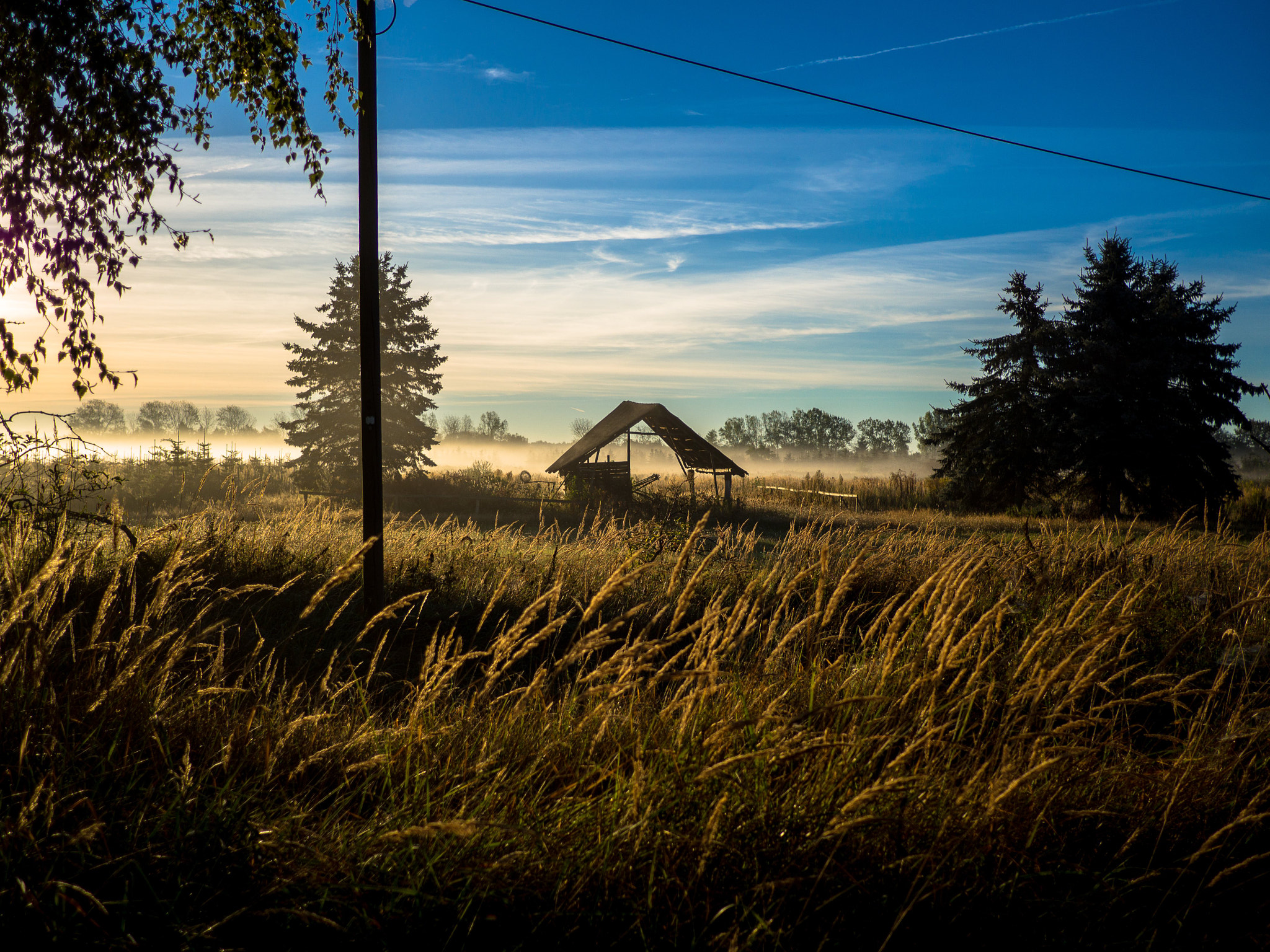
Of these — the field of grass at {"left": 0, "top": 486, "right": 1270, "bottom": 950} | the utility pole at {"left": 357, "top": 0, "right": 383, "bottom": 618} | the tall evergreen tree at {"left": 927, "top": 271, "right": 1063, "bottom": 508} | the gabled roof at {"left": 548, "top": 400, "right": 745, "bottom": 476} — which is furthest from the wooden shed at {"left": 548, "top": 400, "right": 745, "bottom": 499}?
the field of grass at {"left": 0, "top": 486, "right": 1270, "bottom": 950}

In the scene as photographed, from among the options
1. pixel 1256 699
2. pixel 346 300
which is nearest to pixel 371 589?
pixel 1256 699

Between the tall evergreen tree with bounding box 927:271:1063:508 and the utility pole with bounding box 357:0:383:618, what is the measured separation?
26.0 meters

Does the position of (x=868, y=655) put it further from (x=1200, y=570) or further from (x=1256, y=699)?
(x=1200, y=570)

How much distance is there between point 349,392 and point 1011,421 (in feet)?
84.6

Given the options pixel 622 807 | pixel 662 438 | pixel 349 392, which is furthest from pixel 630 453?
pixel 622 807

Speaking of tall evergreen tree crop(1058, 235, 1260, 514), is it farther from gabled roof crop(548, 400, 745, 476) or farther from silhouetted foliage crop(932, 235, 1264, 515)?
gabled roof crop(548, 400, 745, 476)

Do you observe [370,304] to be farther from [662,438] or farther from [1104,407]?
[1104,407]

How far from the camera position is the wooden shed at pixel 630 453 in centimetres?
2745

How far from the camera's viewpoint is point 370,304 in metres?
7.10

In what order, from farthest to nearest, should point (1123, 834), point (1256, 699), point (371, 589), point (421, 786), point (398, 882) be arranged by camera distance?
point (371, 589) < point (1256, 699) < point (1123, 834) < point (421, 786) < point (398, 882)

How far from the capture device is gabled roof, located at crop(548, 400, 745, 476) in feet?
90.5

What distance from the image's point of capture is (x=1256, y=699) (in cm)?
504

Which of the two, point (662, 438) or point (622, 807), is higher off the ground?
point (662, 438)

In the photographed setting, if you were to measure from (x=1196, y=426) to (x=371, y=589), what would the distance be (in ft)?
102
